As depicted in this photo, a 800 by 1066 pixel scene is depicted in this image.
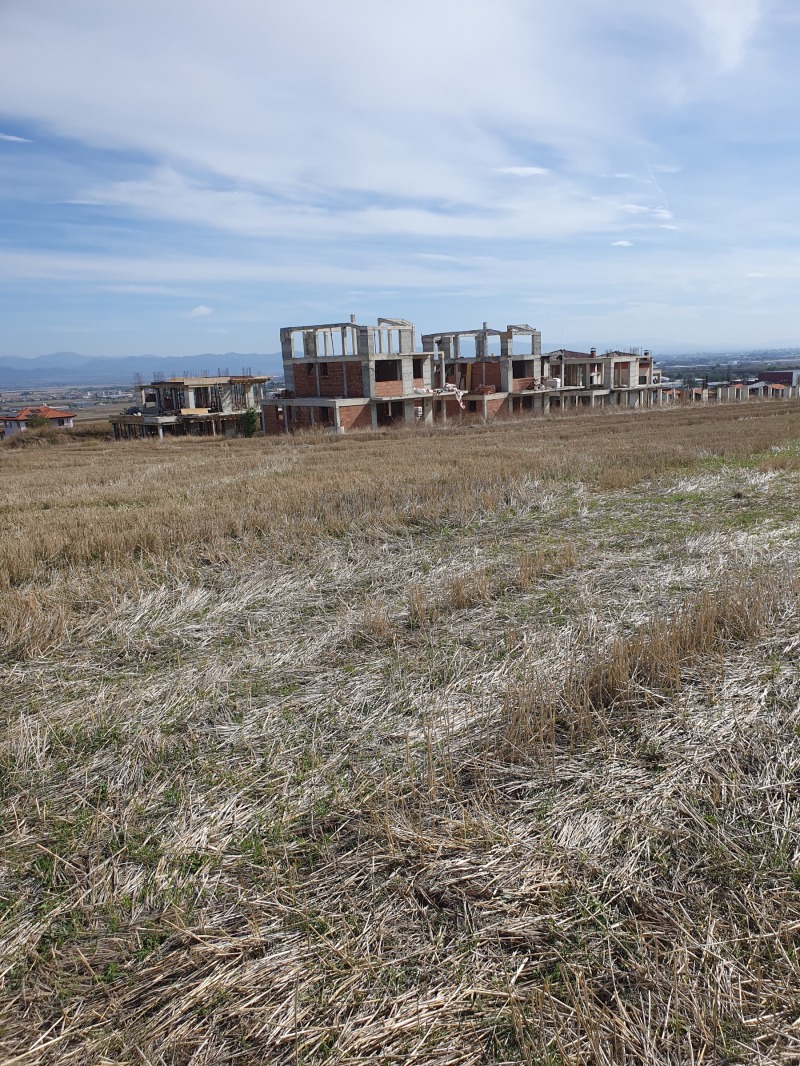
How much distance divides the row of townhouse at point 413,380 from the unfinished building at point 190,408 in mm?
8551

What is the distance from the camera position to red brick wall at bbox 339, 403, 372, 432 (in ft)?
158

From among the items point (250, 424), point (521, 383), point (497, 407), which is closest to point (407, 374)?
point (250, 424)

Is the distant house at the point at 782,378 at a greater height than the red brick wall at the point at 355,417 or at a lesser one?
greater

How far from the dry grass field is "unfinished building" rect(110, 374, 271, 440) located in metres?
52.7

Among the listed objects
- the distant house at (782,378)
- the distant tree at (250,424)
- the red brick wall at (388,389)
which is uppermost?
the distant house at (782,378)

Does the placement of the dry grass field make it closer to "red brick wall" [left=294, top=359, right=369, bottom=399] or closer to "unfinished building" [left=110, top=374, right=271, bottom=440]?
"red brick wall" [left=294, top=359, right=369, bottom=399]

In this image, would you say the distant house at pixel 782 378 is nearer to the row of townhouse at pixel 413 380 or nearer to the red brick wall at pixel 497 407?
the row of townhouse at pixel 413 380

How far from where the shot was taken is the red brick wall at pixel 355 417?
1892 inches

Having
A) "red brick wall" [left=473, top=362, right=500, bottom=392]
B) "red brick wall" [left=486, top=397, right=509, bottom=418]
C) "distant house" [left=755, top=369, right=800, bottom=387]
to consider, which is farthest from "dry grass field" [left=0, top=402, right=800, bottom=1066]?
"distant house" [left=755, top=369, right=800, bottom=387]

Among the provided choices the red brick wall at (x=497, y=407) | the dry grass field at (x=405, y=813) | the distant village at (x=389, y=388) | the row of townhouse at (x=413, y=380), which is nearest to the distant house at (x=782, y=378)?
the distant village at (x=389, y=388)

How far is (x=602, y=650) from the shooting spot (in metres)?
6.16

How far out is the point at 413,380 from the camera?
52500 mm

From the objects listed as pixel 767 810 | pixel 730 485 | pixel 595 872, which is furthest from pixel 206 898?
pixel 730 485

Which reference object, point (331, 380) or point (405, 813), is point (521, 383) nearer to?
point (331, 380)
